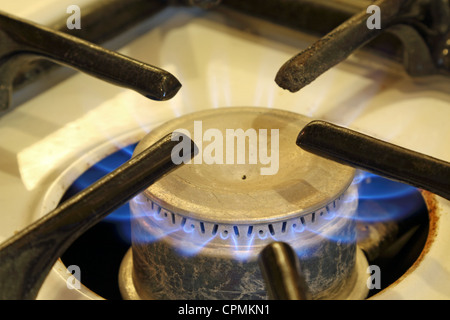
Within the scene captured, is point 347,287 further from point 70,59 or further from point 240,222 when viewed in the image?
point 70,59

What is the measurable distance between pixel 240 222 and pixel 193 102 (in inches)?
10.7

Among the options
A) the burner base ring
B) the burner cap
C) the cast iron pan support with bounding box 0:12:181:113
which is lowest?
the burner base ring

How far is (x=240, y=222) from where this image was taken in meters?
0.49

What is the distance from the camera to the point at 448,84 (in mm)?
739

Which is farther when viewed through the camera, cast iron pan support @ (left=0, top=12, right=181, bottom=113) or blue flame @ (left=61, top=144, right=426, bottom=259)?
blue flame @ (left=61, top=144, right=426, bottom=259)

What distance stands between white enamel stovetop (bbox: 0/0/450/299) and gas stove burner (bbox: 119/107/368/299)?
0.10 metres

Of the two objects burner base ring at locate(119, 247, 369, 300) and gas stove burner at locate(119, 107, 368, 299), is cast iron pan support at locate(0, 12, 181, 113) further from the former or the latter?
burner base ring at locate(119, 247, 369, 300)

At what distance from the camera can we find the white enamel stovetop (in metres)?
0.65

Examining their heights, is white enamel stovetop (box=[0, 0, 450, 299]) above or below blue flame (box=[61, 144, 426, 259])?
above

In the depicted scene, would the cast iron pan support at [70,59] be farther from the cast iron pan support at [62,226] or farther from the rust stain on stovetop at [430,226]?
the rust stain on stovetop at [430,226]

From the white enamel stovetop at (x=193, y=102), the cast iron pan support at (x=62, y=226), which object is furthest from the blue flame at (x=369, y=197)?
the cast iron pan support at (x=62, y=226)

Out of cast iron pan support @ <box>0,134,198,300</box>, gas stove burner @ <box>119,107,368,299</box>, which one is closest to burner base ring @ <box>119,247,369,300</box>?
gas stove burner @ <box>119,107,368,299</box>

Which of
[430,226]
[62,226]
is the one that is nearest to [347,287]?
[430,226]
